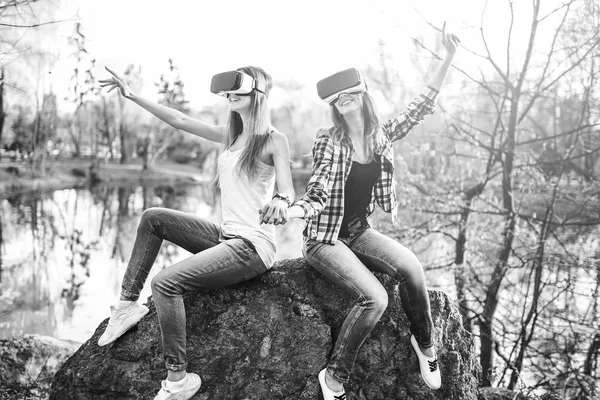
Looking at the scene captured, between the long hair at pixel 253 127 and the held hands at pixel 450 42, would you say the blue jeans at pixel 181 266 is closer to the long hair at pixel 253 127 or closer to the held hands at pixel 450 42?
the long hair at pixel 253 127

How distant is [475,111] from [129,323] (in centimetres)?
448

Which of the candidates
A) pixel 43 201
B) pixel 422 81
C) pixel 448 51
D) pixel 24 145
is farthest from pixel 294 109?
pixel 448 51

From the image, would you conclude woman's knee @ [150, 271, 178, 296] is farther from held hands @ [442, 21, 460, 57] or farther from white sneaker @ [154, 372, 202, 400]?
held hands @ [442, 21, 460, 57]

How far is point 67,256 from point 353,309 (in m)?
10.3

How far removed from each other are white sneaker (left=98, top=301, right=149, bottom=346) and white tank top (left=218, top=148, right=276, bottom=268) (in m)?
0.74

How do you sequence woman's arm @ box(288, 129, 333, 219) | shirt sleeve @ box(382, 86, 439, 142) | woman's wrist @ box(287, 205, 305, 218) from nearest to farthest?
woman's wrist @ box(287, 205, 305, 218) < woman's arm @ box(288, 129, 333, 219) < shirt sleeve @ box(382, 86, 439, 142)

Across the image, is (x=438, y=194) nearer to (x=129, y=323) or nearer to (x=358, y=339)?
(x=358, y=339)

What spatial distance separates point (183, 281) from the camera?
274 cm

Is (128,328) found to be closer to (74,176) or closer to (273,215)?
(273,215)

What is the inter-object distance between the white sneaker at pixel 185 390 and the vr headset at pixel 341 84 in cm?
179

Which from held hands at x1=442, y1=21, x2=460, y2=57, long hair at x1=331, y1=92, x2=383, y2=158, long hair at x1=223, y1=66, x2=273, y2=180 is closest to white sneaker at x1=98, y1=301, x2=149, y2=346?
long hair at x1=223, y1=66, x2=273, y2=180

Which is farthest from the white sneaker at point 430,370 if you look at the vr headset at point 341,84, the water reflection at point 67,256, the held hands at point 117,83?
the water reflection at point 67,256

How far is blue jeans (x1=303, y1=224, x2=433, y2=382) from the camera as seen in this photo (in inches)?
107

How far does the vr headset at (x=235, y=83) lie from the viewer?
293cm
